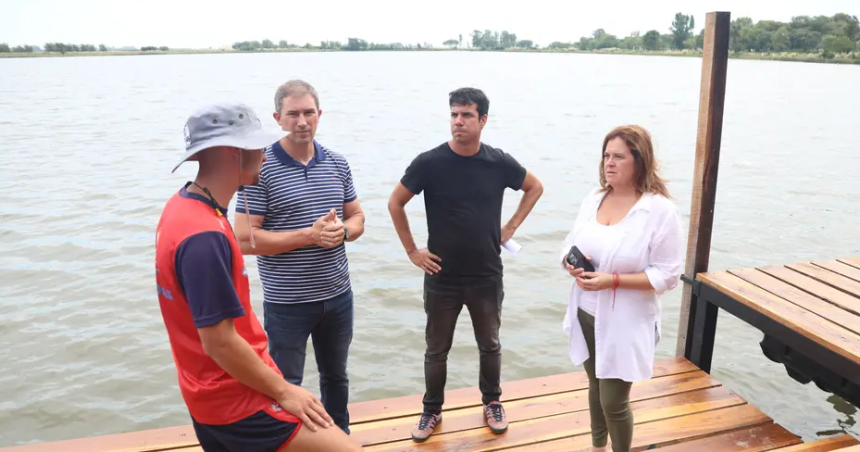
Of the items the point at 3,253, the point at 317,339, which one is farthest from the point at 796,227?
the point at 3,253

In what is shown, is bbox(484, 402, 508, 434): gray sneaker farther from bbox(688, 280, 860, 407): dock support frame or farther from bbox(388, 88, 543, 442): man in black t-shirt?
bbox(688, 280, 860, 407): dock support frame

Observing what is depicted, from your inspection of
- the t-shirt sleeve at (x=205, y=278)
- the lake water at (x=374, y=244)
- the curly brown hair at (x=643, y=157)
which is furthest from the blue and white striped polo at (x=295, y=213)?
the curly brown hair at (x=643, y=157)

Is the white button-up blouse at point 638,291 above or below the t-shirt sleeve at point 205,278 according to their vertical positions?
below

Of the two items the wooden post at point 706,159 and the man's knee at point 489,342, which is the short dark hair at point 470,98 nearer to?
the man's knee at point 489,342

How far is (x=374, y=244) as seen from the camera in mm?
9875

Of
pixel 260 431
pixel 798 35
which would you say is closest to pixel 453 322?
pixel 260 431

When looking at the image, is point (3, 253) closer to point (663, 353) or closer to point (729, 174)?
point (663, 353)

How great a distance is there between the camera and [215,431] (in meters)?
1.90

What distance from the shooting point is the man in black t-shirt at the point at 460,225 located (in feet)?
11.0

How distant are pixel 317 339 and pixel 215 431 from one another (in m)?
1.34

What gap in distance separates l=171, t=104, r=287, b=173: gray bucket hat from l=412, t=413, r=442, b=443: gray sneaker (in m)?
2.24

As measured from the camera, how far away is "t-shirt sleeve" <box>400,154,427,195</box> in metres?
3.38

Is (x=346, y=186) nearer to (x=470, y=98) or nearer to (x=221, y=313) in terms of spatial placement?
(x=470, y=98)

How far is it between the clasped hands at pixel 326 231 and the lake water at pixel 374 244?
68 cm
